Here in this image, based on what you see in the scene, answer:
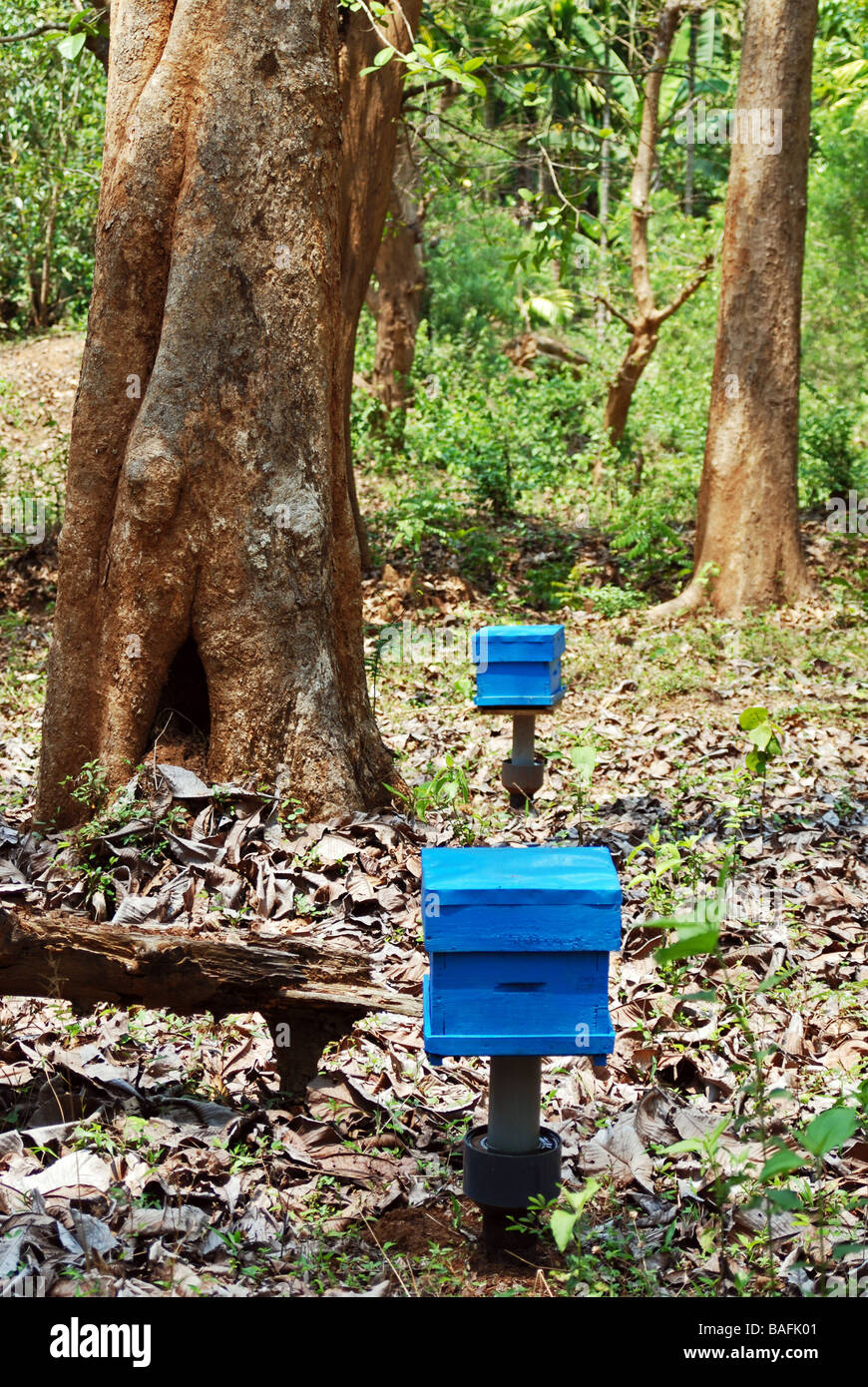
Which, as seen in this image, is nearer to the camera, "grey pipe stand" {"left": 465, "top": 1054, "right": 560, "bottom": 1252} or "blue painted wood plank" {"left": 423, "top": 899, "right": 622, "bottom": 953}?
"blue painted wood plank" {"left": 423, "top": 899, "right": 622, "bottom": 953}

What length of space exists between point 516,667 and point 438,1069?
2.57m

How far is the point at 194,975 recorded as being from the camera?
3188mm

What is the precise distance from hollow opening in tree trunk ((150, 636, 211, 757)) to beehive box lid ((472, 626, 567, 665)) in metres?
1.40

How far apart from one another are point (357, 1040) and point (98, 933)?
2.95 ft

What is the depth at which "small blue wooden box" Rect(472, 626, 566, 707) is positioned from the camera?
5.84 metres

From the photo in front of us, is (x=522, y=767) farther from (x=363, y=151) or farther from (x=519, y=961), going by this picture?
(x=363, y=151)

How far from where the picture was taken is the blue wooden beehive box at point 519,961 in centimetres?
249

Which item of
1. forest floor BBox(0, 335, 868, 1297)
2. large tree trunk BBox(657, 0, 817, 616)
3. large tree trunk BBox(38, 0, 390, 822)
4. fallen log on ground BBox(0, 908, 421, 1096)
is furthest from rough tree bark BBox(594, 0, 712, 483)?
fallen log on ground BBox(0, 908, 421, 1096)

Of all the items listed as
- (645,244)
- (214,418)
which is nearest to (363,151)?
(214,418)

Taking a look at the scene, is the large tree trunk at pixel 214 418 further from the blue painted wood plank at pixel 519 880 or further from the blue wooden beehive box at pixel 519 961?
the blue wooden beehive box at pixel 519 961

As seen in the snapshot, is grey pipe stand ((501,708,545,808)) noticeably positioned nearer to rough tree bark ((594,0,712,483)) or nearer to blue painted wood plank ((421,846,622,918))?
blue painted wood plank ((421,846,622,918))

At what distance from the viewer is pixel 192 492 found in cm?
474

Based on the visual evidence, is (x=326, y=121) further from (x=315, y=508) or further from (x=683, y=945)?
(x=683, y=945)
